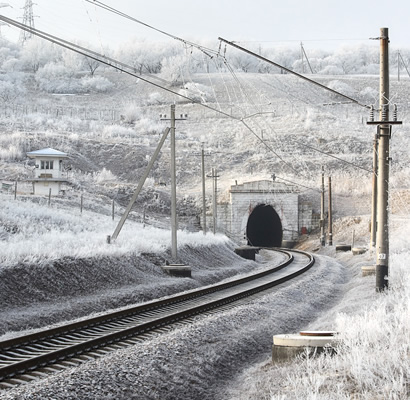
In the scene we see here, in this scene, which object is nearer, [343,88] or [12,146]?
[12,146]

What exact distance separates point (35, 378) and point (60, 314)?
6.46 meters

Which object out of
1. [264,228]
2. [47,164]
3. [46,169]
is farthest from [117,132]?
[47,164]

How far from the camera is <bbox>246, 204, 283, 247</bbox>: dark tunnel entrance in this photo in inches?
2623

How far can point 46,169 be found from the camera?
51.6 m

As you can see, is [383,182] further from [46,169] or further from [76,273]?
[46,169]

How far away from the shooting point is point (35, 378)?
895 cm

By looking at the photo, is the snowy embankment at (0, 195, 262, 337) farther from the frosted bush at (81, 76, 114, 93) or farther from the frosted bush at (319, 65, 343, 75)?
the frosted bush at (319, 65, 343, 75)

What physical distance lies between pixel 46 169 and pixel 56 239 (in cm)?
2855

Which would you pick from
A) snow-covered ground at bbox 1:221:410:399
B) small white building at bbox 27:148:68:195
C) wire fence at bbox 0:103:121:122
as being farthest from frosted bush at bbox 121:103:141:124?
snow-covered ground at bbox 1:221:410:399

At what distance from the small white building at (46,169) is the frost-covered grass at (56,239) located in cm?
1248

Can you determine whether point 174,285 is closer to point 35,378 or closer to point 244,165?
point 35,378

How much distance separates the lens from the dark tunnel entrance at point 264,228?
2623 inches

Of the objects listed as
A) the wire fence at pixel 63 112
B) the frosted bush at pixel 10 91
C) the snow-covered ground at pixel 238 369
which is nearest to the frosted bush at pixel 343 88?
the wire fence at pixel 63 112

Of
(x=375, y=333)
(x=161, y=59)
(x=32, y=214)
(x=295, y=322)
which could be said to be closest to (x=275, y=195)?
(x=32, y=214)
